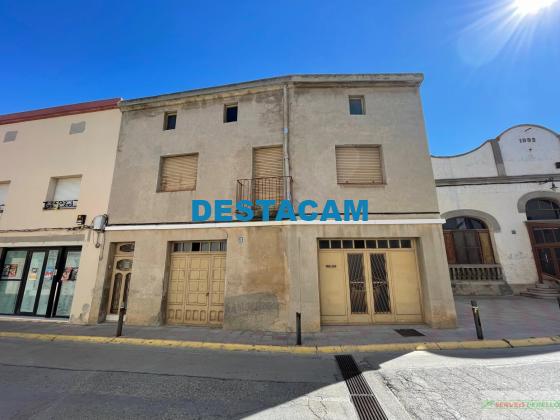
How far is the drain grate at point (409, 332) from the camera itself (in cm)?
622

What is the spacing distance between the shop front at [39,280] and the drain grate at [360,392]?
941 centimetres

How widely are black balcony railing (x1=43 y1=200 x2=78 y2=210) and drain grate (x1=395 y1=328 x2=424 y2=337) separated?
38.4ft

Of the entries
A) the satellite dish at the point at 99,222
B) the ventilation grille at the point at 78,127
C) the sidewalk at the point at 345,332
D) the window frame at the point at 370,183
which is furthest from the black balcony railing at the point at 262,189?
the ventilation grille at the point at 78,127

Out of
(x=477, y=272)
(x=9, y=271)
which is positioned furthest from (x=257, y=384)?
(x=477, y=272)

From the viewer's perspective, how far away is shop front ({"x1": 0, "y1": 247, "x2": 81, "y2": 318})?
8.70 metres

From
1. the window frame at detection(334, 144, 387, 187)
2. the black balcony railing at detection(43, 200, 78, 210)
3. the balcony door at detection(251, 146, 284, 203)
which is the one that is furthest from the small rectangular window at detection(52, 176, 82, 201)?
the window frame at detection(334, 144, 387, 187)

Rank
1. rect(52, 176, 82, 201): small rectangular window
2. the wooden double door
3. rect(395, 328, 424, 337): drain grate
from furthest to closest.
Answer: the wooden double door
rect(52, 176, 82, 201): small rectangular window
rect(395, 328, 424, 337): drain grate

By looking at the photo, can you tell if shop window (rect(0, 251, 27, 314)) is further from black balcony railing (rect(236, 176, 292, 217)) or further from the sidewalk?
black balcony railing (rect(236, 176, 292, 217))

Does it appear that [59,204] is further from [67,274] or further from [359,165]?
[359,165]

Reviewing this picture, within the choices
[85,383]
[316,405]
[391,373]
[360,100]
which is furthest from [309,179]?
[85,383]

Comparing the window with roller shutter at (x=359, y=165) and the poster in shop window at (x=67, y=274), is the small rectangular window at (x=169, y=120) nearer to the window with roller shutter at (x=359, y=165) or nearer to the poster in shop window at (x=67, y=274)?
the poster in shop window at (x=67, y=274)

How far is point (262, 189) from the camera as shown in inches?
323

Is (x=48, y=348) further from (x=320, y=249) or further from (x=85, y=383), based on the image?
(x=320, y=249)

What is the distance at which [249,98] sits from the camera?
29.9 feet
